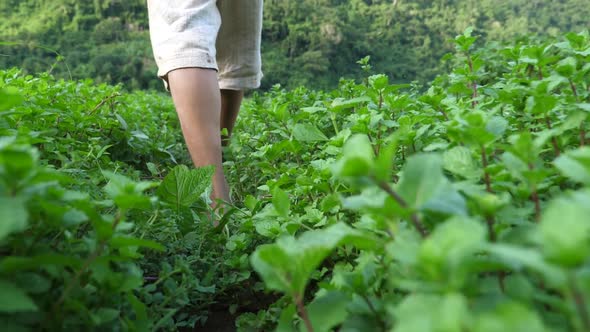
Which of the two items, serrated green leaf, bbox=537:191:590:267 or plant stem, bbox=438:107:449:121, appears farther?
plant stem, bbox=438:107:449:121

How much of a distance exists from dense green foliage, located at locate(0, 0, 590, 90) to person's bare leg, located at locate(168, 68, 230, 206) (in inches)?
647

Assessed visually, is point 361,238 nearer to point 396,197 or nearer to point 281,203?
point 396,197

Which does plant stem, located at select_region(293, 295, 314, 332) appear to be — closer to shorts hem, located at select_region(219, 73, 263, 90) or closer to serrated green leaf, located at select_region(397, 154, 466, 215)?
serrated green leaf, located at select_region(397, 154, 466, 215)

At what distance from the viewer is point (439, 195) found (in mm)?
521

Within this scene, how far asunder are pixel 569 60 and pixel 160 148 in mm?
1760

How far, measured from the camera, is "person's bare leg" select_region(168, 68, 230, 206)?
169 cm

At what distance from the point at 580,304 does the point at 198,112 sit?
150 centimetres

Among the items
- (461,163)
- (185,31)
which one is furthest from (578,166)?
(185,31)

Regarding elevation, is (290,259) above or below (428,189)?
below

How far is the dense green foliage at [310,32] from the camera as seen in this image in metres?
19.8

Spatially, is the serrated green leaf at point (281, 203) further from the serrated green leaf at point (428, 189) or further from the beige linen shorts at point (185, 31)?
the beige linen shorts at point (185, 31)

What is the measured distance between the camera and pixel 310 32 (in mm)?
26297

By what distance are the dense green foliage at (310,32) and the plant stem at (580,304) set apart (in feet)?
57.8

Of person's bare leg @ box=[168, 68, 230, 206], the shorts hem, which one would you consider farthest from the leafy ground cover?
the shorts hem
